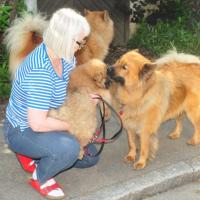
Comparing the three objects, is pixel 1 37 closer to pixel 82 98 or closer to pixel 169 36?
pixel 169 36

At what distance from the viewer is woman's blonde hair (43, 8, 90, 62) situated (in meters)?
3.66

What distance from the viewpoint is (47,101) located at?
376 cm

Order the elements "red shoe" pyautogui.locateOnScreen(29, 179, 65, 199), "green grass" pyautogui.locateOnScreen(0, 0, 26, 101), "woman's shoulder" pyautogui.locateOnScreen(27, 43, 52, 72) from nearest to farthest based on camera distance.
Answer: "woman's shoulder" pyautogui.locateOnScreen(27, 43, 52, 72) → "red shoe" pyautogui.locateOnScreen(29, 179, 65, 199) → "green grass" pyautogui.locateOnScreen(0, 0, 26, 101)

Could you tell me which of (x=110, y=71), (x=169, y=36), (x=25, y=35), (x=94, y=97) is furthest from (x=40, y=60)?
(x=169, y=36)

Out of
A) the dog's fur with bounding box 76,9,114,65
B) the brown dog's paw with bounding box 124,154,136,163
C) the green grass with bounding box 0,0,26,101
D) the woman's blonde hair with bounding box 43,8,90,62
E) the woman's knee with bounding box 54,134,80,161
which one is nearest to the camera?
the woman's blonde hair with bounding box 43,8,90,62

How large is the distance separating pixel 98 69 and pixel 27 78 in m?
0.59

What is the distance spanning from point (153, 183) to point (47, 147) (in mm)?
1101

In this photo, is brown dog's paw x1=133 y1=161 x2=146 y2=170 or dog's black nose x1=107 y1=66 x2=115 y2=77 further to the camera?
brown dog's paw x1=133 y1=161 x2=146 y2=170

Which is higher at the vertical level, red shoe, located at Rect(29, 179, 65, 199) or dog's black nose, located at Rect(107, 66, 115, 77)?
dog's black nose, located at Rect(107, 66, 115, 77)

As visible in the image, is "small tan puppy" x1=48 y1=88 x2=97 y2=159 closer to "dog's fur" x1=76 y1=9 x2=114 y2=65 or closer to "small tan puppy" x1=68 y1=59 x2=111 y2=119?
"small tan puppy" x1=68 y1=59 x2=111 y2=119

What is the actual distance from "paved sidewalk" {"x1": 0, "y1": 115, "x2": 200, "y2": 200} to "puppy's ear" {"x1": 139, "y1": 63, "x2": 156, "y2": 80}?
2.88ft

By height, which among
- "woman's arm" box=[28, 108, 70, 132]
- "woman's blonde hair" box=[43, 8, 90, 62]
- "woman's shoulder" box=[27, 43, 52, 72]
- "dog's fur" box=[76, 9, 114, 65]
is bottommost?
"dog's fur" box=[76, 9, 114, 65]

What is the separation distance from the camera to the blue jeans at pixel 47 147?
3.92m

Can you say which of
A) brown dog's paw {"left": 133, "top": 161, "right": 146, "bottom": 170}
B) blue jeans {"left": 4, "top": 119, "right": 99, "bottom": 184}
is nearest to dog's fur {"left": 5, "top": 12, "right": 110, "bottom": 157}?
blue jeans {"left": 4, "top": 119, "right": 99, "bottom": 184}
